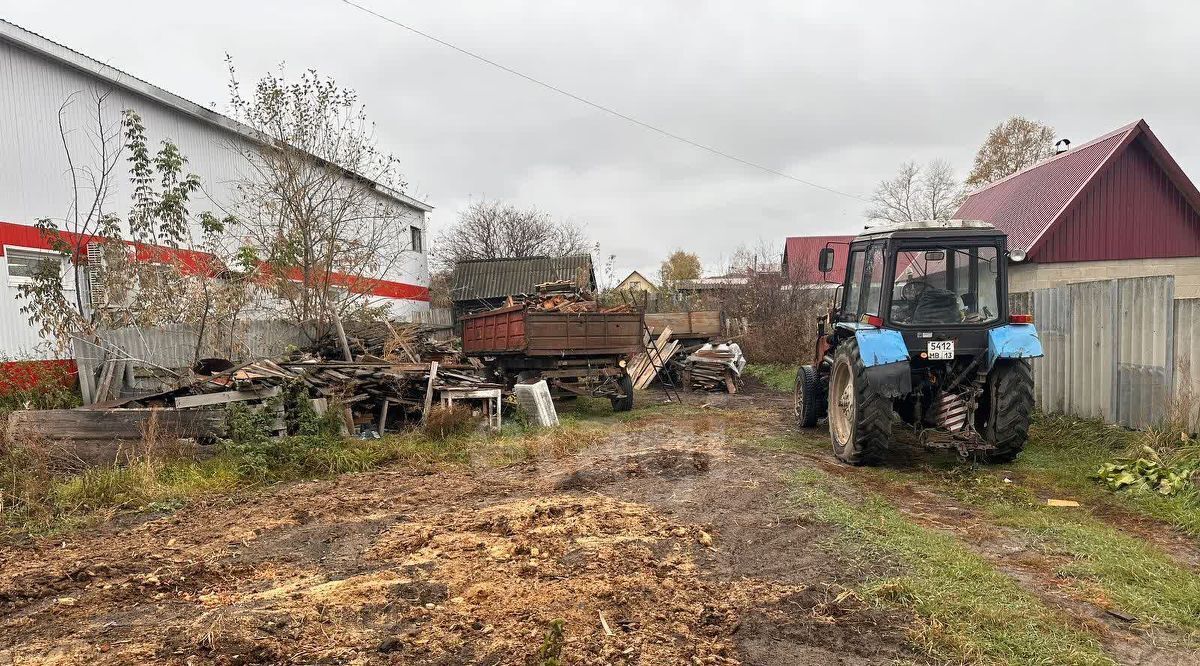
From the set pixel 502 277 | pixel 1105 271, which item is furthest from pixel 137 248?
pixel 1105 271

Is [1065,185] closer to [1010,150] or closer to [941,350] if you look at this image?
[941,350]

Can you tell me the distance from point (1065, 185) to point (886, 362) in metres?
12.4

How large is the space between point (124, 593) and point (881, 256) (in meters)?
7.10

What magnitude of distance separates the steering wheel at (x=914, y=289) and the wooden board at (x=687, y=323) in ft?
31.0

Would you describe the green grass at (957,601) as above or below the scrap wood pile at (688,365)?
below

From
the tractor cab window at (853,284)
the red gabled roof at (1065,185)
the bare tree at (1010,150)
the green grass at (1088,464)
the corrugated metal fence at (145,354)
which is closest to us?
the green grass at (1088,464)

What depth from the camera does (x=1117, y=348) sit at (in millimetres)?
7609

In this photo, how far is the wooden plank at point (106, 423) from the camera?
6.54m

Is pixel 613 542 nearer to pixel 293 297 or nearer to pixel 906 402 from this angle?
pixel 906 402

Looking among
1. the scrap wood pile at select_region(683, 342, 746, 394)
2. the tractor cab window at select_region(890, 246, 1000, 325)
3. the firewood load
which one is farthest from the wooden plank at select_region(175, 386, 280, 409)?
the scrap wood pile at select_region(683, 342, 746, 394)

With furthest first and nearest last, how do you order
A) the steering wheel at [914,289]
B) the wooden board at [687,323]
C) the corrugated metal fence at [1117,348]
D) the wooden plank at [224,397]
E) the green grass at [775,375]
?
the wooden board at [687,323] → the green grass at [775,375] → the wooden plank at [224,397] → the steering wheel at [914,289] → the corrugated metal fence at [1117,348]

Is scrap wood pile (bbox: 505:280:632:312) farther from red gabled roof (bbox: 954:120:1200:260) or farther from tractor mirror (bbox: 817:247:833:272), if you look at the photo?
red gabled roof (bbox: 954:120:1200:260)

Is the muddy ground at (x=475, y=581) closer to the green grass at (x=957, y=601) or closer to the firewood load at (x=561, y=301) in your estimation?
the green grass at (x=957, y=601)

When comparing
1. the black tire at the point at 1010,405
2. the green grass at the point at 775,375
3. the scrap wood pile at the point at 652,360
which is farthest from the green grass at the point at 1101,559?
the scrap wood pile at the point at 652,360
